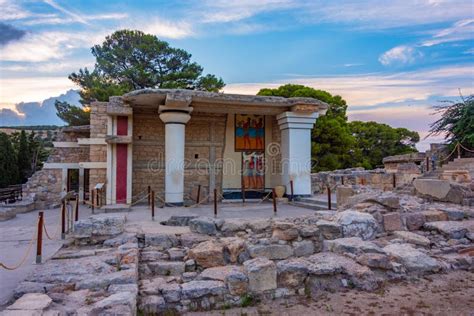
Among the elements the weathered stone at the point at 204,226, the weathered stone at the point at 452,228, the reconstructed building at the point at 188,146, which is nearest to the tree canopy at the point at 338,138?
the reconstructed building at the point at 188,146

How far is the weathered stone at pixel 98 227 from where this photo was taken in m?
5.90

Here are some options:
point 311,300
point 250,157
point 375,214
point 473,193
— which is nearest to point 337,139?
point 250,157

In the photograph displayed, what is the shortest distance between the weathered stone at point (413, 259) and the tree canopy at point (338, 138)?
15.7 meters

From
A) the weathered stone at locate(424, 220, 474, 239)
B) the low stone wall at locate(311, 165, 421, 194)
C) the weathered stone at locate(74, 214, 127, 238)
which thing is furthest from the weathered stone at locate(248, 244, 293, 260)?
the low stone wall at locate(311, 165, 421, 194)

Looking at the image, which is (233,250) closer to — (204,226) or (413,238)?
(204,226)

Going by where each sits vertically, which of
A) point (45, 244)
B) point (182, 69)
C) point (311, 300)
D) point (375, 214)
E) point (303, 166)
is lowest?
point (311, 300)

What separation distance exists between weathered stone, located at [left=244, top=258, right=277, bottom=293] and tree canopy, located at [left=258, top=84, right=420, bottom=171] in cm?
1704

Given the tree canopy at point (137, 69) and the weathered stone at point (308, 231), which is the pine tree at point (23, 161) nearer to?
the tree canopy at point (137, 69)

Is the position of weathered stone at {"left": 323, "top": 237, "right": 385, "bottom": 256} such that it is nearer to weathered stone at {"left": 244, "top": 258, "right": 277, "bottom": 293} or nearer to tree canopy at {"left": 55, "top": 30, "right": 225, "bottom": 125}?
weathered stone at {"left": 244, "top": 258, "right": 277, "bottom": 293}

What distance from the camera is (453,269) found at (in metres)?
5.63

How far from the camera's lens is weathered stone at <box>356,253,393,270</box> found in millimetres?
5145

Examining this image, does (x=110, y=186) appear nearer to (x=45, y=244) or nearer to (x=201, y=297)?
(x=45, y=244)

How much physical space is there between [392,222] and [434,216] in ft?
3.46

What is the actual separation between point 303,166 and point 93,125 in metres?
7.60
